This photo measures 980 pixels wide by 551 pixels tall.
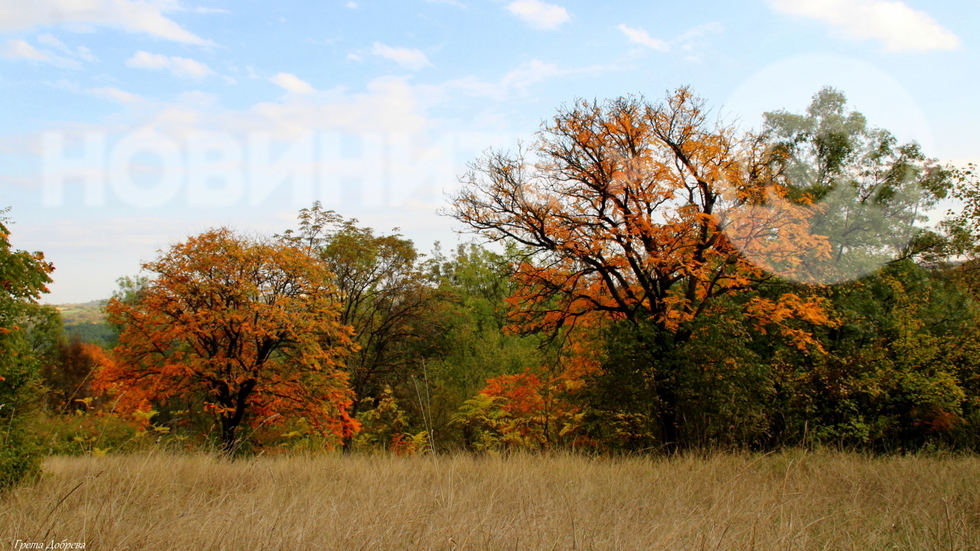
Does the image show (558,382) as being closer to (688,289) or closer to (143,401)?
(688,289)

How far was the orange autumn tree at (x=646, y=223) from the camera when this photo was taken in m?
13.1

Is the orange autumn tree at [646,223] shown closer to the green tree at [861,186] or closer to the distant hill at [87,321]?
the green tree at [861,186]

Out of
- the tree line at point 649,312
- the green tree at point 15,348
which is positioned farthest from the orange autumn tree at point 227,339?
the green tree at point 15,348

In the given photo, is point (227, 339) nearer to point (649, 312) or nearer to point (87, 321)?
point (649, 312)

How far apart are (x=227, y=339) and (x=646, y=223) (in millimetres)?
13561

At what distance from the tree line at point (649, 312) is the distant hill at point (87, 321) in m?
22.2

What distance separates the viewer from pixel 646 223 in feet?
42.9

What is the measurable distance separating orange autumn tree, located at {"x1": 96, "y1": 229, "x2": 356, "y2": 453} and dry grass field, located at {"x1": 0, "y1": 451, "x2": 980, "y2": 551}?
11.8 metres

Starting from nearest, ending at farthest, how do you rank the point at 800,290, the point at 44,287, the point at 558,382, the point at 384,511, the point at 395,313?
the point at 384,511, the point at 44,287, the point at 800,290, the point at 558,382, the point at 395,313

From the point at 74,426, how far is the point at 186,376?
377 centimetres

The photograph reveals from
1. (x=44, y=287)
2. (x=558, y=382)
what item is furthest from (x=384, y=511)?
(x=558, y=382)

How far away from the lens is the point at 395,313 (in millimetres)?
27578

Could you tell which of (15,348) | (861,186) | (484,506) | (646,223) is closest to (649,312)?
(646,223)

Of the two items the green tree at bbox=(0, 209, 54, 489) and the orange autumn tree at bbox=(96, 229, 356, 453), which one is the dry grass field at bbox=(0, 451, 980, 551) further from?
the orange autumn tree at bbox=(96, 229, 356, 453)
